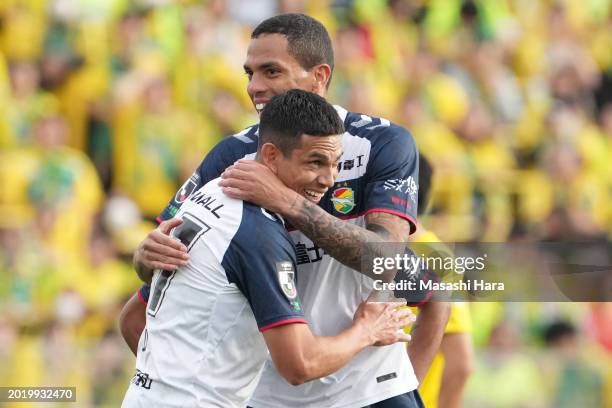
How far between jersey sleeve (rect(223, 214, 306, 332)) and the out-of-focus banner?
47 centimetres

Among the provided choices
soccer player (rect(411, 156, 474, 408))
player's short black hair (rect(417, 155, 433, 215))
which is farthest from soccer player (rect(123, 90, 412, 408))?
player's short black hair (rect(417, 155, 433, 215))

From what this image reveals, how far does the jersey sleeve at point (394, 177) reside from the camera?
181 inches

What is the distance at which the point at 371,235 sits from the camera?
442cm

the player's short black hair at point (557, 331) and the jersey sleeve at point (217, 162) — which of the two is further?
the player's short black hair at point (557, 331)

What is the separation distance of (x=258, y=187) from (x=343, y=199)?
2.07 ft

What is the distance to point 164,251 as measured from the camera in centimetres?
425

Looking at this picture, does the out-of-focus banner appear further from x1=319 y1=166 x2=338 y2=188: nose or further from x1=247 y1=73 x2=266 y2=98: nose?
x1=247 y1=73 x2=266 y2=98: nose

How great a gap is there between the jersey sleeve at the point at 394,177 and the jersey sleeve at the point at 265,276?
0.67m

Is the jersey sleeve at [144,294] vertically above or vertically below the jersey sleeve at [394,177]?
below

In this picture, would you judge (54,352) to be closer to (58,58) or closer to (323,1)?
(58,58)

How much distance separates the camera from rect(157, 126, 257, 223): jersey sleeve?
4.93 metres

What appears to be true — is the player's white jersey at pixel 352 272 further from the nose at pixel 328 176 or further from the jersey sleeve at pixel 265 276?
the jersey sleeve at pixel 265 276

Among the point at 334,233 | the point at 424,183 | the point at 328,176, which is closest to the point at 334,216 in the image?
the point at 334,233

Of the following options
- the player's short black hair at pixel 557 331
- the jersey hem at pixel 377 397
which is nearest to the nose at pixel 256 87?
the jersey hem at pixel 377 397
